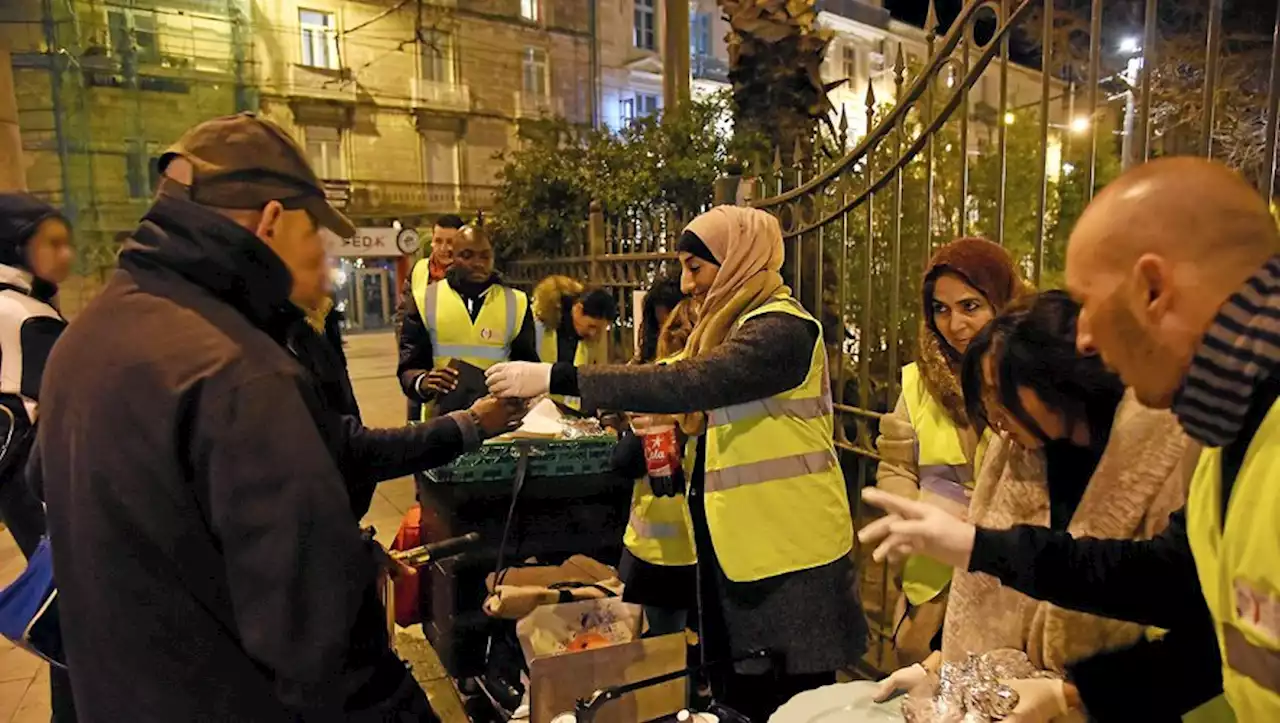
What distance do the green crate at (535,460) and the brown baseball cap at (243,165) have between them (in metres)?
1.79

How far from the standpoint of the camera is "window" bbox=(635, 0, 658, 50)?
29.5 meters

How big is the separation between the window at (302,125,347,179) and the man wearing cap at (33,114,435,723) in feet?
81.9

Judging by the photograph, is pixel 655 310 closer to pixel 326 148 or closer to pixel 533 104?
pixel 326 148

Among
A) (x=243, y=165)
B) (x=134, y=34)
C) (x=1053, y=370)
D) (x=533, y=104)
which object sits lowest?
(x=1053, y=370)

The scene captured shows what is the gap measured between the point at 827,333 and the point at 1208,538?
3562 millimetres

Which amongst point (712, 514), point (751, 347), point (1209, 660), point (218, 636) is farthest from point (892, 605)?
point (218, 636)

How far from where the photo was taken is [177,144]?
1394mm

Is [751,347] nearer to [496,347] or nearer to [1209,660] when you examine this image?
[1209,660]

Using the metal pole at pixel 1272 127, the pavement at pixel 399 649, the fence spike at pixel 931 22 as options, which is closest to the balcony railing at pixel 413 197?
the pavement at pixel 399 649

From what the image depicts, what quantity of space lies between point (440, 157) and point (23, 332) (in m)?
24.7

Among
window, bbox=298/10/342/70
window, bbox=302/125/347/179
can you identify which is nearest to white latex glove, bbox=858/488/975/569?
window, bbox=302/125/347/179

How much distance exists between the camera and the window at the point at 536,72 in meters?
27.3

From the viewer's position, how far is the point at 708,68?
2806 centimetres

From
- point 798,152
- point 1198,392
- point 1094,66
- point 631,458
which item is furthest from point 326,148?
point 1198,392
